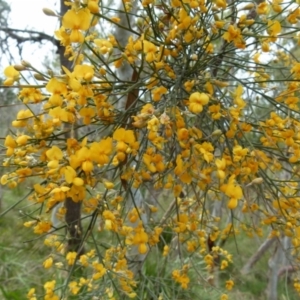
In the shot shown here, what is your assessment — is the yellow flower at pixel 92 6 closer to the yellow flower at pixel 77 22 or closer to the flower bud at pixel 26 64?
the yellow flower at pixel 77 22

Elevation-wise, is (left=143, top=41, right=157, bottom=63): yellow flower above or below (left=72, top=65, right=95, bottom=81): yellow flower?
above

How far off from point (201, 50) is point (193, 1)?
180 mm

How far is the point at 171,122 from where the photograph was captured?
925 millimetres

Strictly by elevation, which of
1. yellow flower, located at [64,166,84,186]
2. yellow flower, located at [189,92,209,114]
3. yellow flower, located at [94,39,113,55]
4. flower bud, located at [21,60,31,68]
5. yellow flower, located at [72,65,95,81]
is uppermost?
yellow flower, located at [94,39,113,55]

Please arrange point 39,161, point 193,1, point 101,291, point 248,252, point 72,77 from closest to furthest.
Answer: point 72,77 → point 193,1 → point 39,161 → point 101,291 → point 248,252

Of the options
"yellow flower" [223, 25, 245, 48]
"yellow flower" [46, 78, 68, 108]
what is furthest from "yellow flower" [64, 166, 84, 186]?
"yellow flower" [223, 25, 245, 48]

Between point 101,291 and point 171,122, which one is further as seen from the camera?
point 101,291

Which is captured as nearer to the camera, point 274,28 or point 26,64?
point 26,64

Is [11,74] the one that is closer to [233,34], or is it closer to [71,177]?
[71,177]

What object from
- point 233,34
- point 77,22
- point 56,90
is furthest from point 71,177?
point 233,34

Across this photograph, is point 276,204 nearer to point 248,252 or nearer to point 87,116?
point 87,116

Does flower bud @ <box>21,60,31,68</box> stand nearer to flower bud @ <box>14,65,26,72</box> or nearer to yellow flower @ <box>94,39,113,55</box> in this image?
flower bud @ <box>14,65,26,72</box>

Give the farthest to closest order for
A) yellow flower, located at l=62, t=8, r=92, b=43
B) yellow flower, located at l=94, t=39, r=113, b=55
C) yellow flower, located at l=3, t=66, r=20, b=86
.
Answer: yellow flower, located at l=94, t=39, r=113, b=55
yellow flower, located at l=3, t=66, r=20, b=86
yellow flower, located at l=62, t=8, r=92, b=43

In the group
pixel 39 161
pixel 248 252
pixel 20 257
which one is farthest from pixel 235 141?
pixel 248 252
